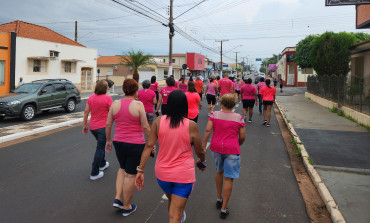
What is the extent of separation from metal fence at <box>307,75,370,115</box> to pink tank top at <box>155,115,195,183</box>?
10067 millimetres

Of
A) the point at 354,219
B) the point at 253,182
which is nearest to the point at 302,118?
the point at 253,182

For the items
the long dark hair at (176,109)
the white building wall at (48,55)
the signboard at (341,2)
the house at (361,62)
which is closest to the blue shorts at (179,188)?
the long dark hair at (176,109)

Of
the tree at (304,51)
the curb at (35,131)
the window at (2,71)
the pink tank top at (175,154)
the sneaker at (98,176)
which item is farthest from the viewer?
the tree at (304,51)

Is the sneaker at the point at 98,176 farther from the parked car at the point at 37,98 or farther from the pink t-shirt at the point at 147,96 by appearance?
the parked car at the point at 37,98

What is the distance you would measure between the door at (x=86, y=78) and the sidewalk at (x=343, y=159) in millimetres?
23336

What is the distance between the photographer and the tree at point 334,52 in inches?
707

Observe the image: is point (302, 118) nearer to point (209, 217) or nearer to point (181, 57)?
point (209, 217)

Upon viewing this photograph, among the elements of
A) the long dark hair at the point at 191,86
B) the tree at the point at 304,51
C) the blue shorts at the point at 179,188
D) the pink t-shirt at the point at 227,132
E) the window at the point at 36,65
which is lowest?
the blue shorts at the point at 179,188

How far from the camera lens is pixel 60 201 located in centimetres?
424

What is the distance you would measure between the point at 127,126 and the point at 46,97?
1026cm

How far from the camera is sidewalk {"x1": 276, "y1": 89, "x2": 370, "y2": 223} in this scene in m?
4.18

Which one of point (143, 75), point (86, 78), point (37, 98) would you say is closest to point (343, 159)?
point (37, 98)

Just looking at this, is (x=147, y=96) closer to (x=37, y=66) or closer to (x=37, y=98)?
(x=37, y=98)

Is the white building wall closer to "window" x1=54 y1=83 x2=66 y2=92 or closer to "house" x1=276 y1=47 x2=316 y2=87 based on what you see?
"window" x1=54 y1=83 x2=66 y2=92
